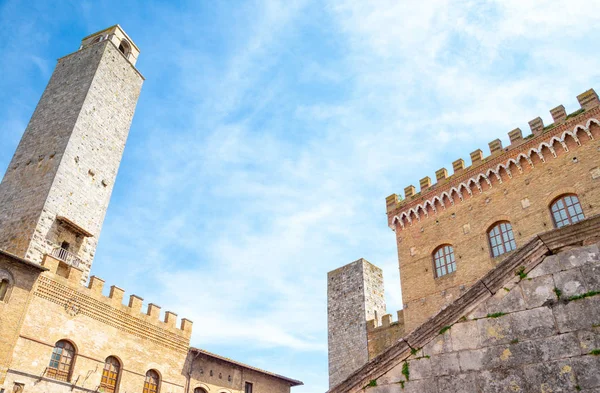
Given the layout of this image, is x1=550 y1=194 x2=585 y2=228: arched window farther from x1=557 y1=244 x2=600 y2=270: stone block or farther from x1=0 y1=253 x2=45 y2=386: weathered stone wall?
x1=0 y1=253 x2=45 y2=386: weathered stone wall

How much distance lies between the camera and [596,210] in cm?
1477

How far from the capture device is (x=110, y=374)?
17203 millimetres

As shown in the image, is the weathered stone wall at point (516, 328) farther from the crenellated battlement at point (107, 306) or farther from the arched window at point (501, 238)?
the crenellated battlement at point (107, 306)

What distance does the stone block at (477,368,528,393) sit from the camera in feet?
14.4

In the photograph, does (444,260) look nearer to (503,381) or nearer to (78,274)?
(78,274)

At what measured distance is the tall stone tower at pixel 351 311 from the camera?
860 inches

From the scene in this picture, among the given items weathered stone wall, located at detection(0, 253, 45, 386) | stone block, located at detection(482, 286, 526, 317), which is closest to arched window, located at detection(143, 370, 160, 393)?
weathered stone wall, located at detection(0, 253, 45, 386)

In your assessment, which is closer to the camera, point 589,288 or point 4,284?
point 589,288

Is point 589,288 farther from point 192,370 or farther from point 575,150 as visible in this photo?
point 192,370

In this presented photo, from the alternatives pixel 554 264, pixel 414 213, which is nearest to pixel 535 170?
pixel 414 213

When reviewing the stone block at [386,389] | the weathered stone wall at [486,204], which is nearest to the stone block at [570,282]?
the stone block at [386,389]

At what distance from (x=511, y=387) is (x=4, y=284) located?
15.8 m

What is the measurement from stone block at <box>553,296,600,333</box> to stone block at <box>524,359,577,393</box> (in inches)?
13.2

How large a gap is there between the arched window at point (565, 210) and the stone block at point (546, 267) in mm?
12315
